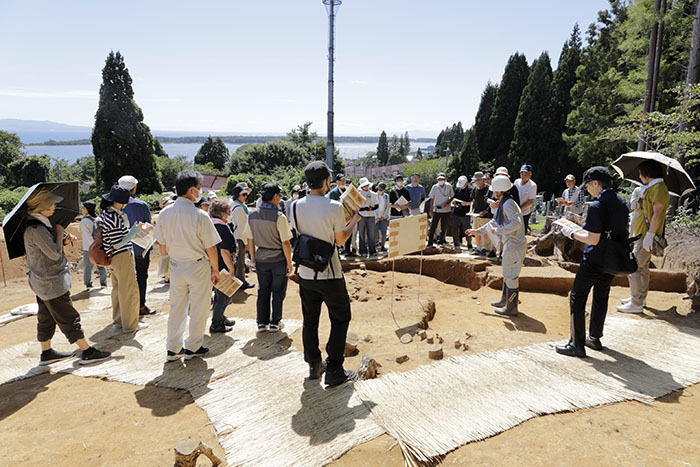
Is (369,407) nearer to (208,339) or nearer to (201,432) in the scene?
(201,432)

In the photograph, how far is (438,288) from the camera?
8.45 meters

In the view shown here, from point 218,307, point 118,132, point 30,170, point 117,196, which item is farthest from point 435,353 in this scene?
point 30,170

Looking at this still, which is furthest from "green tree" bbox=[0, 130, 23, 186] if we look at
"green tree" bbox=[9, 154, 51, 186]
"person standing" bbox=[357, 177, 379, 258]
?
"person standing" bbox=[357, 177, 379, 258]

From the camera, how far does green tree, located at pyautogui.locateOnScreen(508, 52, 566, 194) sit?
2902cm

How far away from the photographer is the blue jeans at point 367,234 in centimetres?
964

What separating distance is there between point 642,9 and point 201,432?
16606 mm

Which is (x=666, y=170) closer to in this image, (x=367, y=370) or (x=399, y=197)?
(x=367, y=370)

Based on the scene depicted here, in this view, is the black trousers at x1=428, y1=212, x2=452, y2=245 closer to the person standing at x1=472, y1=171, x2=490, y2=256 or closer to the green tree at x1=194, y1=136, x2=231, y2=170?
the person standing at x1=472, y1=171, x2=490, y2=256

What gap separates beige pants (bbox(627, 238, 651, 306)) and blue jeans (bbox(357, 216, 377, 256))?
5.39m

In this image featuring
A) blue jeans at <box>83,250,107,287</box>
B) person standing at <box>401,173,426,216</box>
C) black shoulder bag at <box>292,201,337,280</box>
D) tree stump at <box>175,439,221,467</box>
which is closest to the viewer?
tree stump at <box>175,439,221,467</box>

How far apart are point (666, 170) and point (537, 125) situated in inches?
1061

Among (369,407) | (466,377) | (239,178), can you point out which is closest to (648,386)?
(466,377)

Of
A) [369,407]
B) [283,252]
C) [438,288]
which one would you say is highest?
[283,252]

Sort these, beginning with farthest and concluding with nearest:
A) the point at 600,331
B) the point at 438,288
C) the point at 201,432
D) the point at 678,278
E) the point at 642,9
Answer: the point at 642,9, the point at 438,288, the point at 678,278, the point at 600,331, the point at 201,432
